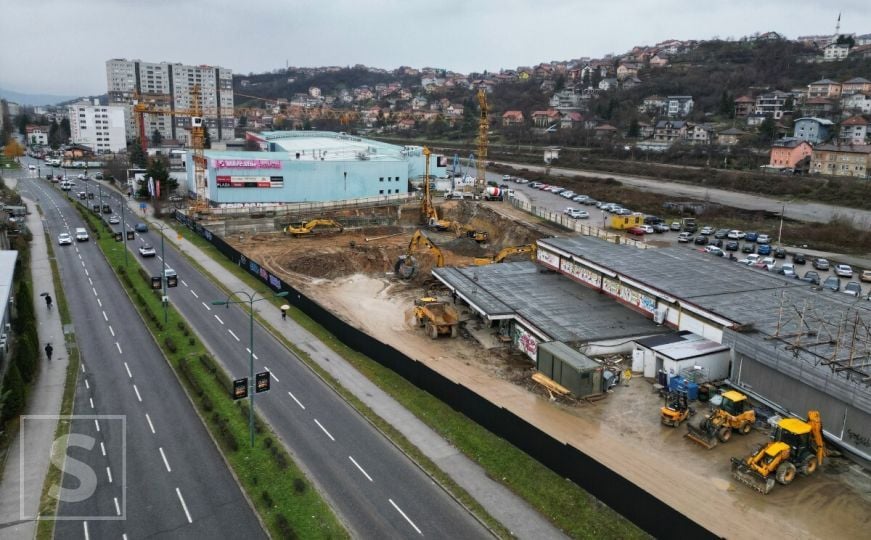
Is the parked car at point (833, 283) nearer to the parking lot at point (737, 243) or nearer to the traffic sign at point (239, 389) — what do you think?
the parking lot at point (737, 243)

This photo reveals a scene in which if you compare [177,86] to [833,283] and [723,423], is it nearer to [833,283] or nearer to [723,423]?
[833,283]

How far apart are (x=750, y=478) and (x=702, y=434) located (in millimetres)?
3106

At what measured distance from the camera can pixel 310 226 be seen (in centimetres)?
6544

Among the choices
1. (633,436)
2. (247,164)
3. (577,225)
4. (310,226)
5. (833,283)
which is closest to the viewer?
(633,436)

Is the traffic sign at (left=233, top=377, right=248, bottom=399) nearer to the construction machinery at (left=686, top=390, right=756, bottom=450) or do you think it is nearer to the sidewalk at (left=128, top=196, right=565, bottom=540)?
the sidewalk at (left=128, top=196, right=565, bottom=540)

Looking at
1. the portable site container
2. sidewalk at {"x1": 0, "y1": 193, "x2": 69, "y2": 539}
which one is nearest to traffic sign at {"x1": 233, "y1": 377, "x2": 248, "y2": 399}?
sidewalk at {"x1": 0, "y1": 193, "x2": 69, "y2": 539}

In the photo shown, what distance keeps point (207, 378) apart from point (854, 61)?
7195 inches

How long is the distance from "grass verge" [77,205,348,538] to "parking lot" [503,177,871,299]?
30968 mm

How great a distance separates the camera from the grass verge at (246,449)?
62.5ft

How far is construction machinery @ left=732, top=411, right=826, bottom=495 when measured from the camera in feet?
69.1

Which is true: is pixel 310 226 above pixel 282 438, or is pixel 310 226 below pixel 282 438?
above

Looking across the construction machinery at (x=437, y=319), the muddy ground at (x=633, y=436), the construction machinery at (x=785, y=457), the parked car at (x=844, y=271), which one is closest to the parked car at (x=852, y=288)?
the parked car at (x=844, y=271)

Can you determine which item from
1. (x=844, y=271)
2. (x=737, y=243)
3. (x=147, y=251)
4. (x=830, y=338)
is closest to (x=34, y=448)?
(x=830, y=338)

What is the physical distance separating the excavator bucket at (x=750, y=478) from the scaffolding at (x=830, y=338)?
587 centimetres
